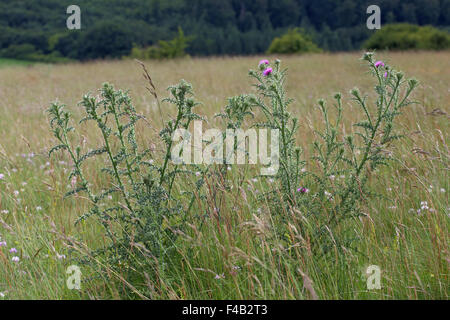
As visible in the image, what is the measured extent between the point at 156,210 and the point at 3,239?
1213mm

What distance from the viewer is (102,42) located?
29703 mm

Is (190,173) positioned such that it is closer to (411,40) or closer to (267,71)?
(267,71)

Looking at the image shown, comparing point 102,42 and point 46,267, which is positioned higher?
point 102,42

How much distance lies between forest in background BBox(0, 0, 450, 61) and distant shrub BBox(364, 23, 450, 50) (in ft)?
18.4

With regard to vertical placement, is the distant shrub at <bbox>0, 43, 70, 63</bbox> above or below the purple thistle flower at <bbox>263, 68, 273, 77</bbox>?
above

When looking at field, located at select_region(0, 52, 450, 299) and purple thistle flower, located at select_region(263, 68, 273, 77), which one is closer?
field, located at select_region(0, 52, 450, 299)

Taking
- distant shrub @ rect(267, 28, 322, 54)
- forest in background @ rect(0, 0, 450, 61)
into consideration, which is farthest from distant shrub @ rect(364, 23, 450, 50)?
forest in background @ rect(0, 0, 450, 61)

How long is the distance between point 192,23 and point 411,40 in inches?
913

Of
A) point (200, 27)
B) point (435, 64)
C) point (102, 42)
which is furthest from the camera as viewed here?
point (200, 27)

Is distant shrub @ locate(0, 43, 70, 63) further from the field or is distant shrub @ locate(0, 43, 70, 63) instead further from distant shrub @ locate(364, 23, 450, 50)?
the field

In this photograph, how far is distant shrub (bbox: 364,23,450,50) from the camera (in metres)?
22.2

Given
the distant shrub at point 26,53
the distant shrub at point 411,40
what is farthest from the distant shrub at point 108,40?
the distant shrub at point 411,40
